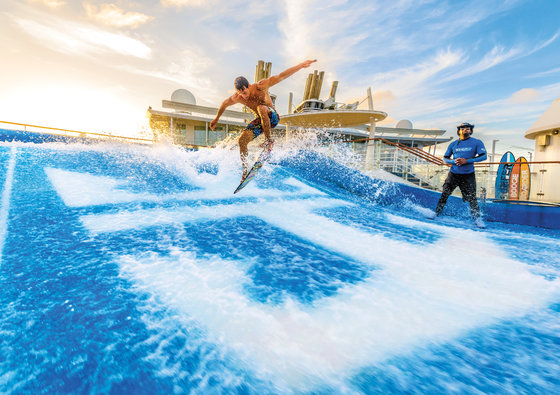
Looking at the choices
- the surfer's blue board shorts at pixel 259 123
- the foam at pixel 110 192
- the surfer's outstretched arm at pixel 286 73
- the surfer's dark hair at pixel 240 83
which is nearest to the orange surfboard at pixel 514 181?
the foam at pixel 110 192

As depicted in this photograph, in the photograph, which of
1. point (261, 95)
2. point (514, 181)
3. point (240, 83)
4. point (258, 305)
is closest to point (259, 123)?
point (261, 95)

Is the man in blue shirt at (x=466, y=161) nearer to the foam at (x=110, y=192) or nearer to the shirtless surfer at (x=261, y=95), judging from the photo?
the foam at (x=110, y=192)

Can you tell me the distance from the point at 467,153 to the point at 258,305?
210 inches

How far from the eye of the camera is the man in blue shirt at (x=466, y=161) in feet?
15.9

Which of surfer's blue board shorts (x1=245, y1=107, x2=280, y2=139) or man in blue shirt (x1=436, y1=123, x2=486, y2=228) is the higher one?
surfer's blue board shorts (x1=245, y1=107, x2=280, y2=139)

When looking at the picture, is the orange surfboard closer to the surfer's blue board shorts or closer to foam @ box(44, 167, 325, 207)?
foam @ box(44, 167, 325, 207)

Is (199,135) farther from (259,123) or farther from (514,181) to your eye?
(514,181)

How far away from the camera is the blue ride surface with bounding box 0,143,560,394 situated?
1.04 meters

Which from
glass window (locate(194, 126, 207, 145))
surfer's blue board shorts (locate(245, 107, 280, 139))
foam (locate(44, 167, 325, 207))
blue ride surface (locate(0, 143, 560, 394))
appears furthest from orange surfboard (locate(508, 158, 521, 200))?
glass window (locate(194, 126, 207, 145))

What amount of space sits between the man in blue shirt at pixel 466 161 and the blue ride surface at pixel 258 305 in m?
1.70

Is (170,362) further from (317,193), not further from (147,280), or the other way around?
(317,193)

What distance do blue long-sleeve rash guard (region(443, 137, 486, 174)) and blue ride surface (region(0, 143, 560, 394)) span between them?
1923mm

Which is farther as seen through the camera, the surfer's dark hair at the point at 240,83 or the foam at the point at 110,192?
the surfer's dark hair at the point at 240,83

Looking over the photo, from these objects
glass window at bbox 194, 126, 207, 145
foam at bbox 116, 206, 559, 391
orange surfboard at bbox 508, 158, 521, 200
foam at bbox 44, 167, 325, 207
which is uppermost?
glass window at bbox 194, 126, 207, 145
